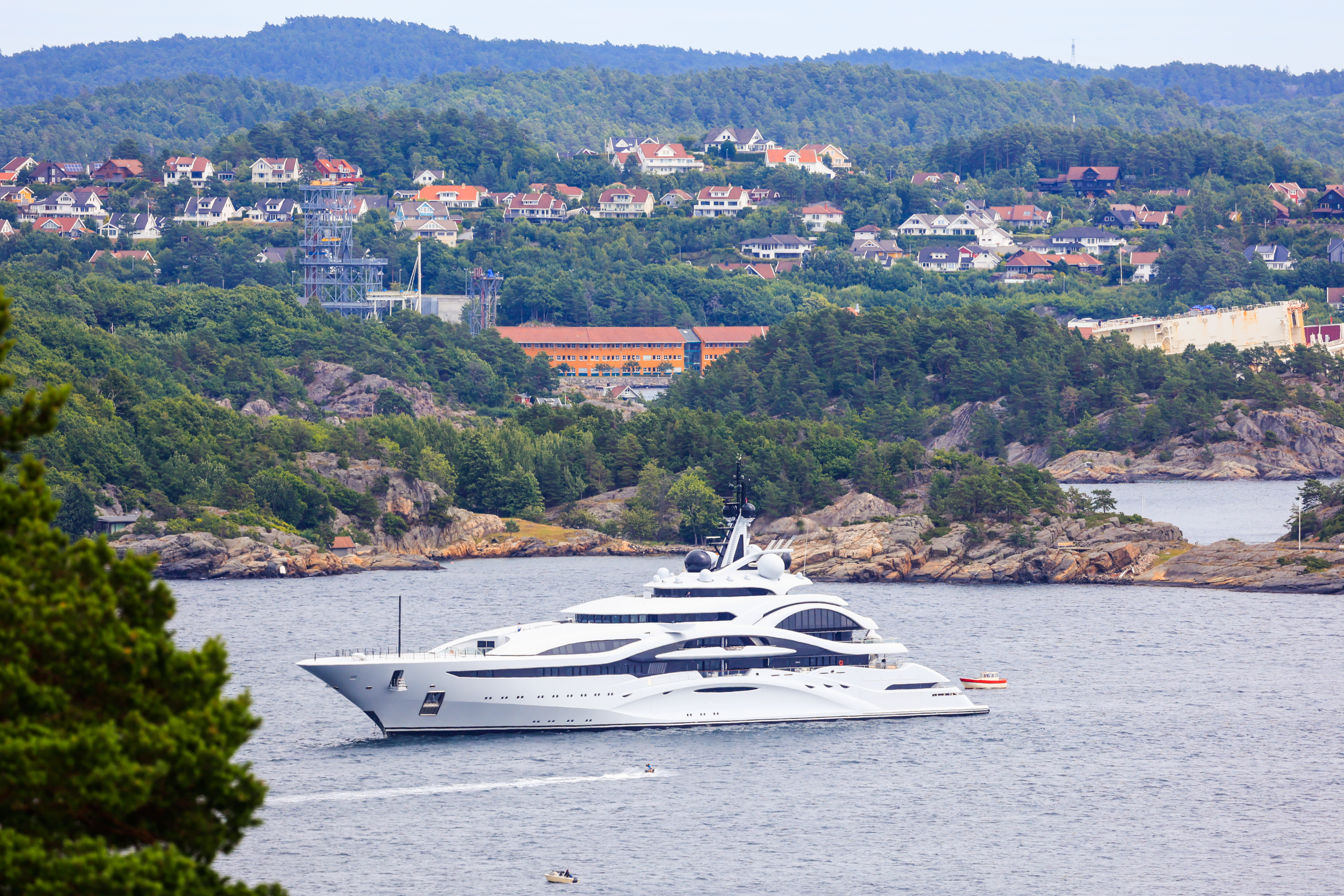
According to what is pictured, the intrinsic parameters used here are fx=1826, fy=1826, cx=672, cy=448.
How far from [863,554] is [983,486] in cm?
776

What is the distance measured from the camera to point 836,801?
42344 mm

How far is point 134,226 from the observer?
179m

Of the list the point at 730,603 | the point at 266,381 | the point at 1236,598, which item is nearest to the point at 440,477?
the point at 266,381

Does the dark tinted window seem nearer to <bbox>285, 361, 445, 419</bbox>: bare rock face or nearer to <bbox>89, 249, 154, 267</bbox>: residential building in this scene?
<bbox>285, 361, 445, 419</bbox>: bare rock face

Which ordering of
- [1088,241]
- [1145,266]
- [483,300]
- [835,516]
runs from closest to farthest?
[835,516] → [483,300] → [1145,266] → [1088,241]

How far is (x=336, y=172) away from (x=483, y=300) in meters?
45.3

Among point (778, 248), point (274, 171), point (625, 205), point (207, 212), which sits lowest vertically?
point (778, 248)

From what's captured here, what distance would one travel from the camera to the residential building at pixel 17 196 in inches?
7224

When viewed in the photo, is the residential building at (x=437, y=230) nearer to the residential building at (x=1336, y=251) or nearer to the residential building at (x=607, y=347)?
the residential building at (x=607, y=347)

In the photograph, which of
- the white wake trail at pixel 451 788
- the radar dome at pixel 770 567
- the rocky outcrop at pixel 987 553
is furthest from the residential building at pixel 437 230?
the white wake trail at pixel 451 788

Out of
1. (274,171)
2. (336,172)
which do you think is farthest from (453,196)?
(274,171)

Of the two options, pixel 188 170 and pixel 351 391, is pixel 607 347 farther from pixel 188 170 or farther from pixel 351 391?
pixel 188 170

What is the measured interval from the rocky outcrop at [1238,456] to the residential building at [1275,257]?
185ft

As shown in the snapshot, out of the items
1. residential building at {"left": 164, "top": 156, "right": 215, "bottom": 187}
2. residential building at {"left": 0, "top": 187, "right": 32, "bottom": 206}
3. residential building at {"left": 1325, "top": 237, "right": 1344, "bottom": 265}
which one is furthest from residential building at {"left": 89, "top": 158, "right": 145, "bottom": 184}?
residential building at {"left": 1325, "top": 237, "right": 1344, "bottom": 265}
